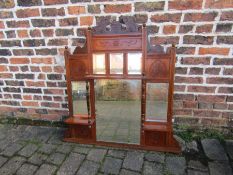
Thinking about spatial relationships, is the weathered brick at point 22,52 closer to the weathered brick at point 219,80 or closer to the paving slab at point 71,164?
the paving slab at point 71,164

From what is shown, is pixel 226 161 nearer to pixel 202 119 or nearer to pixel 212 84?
pixel 202 119

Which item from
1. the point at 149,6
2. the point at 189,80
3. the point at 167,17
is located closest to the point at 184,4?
the point at 167,17

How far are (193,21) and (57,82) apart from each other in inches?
55.8

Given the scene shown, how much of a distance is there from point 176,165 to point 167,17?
48.2 inches

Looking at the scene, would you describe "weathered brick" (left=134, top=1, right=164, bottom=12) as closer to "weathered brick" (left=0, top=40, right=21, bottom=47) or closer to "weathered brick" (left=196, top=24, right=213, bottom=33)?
"weathered brick" (left=196, top=24, right=213, bottom=33)

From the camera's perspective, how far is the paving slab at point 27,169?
170 cm

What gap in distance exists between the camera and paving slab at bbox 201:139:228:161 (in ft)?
5.90

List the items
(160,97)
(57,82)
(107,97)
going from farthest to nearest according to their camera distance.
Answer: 1. (57,82)
2. (107,97)
3. (160,97)

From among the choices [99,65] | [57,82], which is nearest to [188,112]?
[99,65]

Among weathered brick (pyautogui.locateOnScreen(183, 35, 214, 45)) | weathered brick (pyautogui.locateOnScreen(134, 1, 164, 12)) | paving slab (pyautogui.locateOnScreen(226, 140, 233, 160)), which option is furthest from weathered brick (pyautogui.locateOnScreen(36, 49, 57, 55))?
paving slab (pyautogui.locateOnScreen(226, 140, 233, 160))

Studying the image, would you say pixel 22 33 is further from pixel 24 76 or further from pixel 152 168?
pixel 152 168

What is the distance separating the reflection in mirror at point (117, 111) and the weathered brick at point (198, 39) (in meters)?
0.58

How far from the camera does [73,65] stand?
1.92m

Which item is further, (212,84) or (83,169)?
(212,84)
